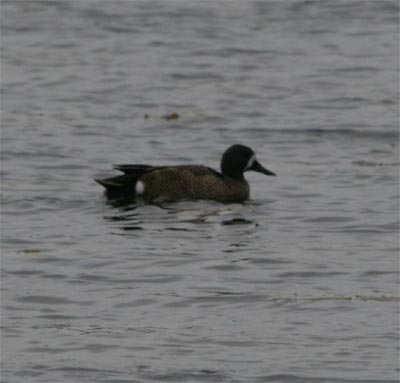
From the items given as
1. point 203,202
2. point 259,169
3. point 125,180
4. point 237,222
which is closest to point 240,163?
point 259,169

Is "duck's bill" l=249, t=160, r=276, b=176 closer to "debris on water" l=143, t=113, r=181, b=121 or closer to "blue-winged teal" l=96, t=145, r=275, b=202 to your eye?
"blue-winged teal" l=96, t=145, r=275, b=202

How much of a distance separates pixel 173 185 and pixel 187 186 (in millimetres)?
156

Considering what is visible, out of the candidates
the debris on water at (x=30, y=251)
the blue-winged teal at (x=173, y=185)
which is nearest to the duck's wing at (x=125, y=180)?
the blue-winged teal at (x=173, y=185)

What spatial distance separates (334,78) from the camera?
25219mm

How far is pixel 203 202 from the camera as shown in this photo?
17.1 metres

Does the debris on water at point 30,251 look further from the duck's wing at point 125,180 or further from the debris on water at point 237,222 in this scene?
the duck's wing at point 125,180

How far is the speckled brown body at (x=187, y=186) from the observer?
1709 centimetres

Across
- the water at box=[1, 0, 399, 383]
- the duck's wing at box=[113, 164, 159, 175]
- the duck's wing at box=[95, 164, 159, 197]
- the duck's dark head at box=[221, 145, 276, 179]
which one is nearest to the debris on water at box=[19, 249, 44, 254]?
the water at box=[1, 0, 399, 383]

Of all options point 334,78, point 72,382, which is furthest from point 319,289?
point 334,78

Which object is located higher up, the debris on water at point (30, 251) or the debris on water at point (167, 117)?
the debris on water at point (167, 117)

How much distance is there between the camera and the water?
10661 mm

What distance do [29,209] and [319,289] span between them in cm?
468

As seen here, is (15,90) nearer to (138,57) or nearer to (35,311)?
(138,57)

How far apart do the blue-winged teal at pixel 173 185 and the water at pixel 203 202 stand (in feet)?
1.01
